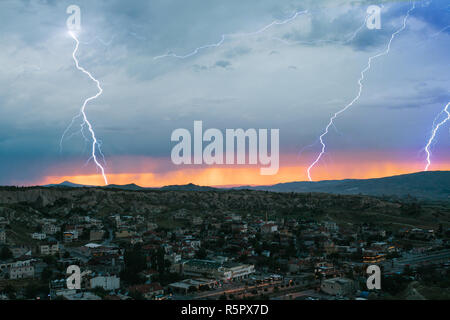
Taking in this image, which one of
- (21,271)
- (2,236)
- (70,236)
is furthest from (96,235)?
(21,271)

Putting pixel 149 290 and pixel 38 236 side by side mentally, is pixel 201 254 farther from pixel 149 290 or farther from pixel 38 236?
pixel 38 236

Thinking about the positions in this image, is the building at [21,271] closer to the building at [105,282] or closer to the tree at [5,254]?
the tree at [5,254]

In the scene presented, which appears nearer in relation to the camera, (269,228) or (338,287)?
(338,287)

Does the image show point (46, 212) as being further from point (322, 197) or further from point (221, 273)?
point (322, 197)

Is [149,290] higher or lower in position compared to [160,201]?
lower
